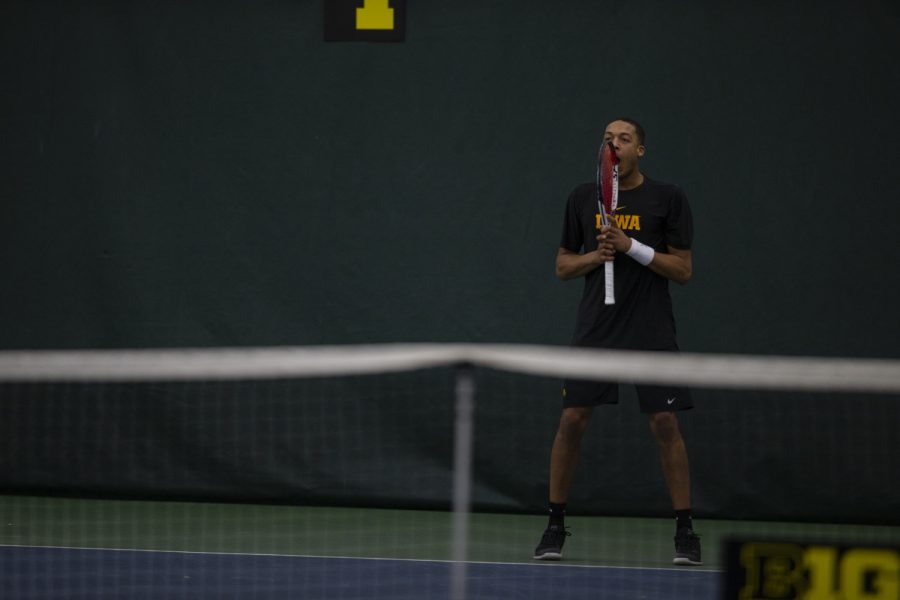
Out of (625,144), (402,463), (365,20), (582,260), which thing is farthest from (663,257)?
(365,20)

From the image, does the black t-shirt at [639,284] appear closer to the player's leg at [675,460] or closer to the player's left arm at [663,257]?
the player's left arm at [663,257]

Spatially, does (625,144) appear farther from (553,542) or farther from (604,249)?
(553,542)

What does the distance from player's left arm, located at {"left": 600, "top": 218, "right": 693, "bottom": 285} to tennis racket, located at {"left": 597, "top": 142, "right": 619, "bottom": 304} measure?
0.06 m

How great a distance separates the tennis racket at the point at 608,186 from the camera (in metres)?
5.71

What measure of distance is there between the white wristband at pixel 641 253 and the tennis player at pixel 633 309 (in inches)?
1.4

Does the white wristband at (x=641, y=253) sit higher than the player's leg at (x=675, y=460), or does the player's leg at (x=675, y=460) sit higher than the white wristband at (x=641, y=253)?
the white wristband at (x=641, y=253)

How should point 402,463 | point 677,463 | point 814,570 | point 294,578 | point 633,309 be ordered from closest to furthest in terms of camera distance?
point 814,570, point 294,578, point 677,463, point 633,309, point 402,463

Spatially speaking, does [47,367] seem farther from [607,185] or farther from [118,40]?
[118,40]

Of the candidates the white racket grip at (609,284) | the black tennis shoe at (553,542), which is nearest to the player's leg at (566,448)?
the black tennis shoe at (553,542)

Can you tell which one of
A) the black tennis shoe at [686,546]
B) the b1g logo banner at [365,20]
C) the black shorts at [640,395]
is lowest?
the black tennis shoe at [686,546]

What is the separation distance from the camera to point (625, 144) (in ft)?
19.0

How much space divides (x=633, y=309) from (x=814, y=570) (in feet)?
8.75

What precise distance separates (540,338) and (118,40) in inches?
96.1

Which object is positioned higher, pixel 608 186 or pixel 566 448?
pixel 608 186
